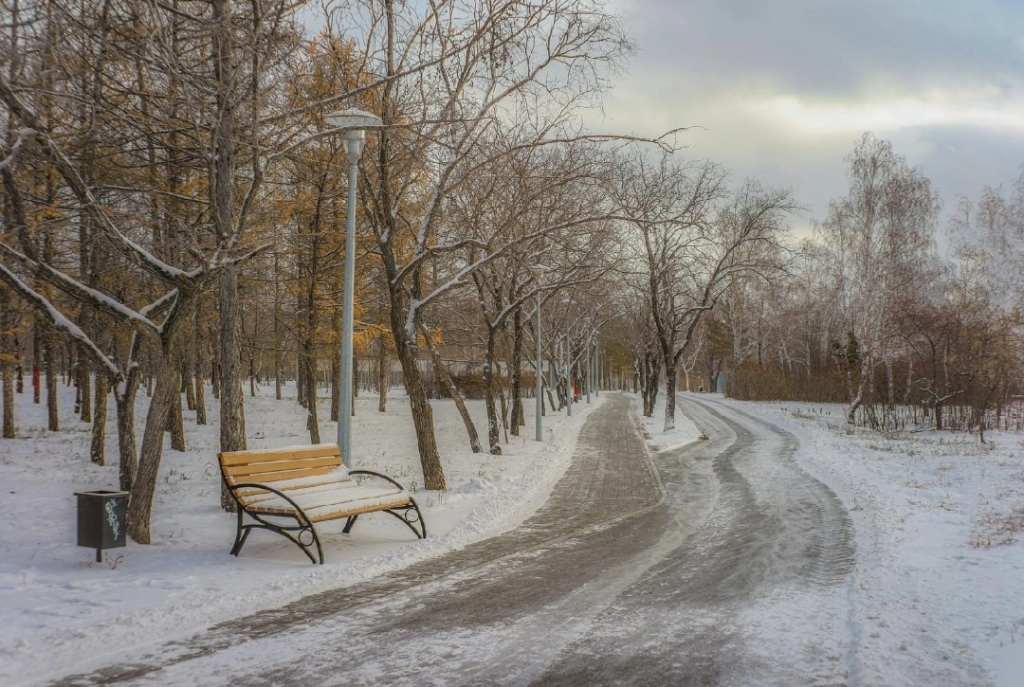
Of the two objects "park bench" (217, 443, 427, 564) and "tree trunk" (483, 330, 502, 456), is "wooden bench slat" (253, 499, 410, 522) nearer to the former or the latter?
"park bench" (217, 443, 427, 564)

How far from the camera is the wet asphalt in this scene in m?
4.44

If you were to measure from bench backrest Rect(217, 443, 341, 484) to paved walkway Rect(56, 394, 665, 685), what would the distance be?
66.3 inches

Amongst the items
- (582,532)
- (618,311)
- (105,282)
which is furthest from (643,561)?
(618,311)

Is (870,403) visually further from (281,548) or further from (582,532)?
(281,548)

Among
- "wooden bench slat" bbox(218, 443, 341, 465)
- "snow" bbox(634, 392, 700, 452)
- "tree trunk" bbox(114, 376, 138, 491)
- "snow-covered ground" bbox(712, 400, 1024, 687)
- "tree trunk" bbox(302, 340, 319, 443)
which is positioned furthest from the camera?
"snow" bbox(634, 392, 700, 452)

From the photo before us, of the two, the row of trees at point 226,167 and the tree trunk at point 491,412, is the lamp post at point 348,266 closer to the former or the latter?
the row of trees at point 226,167

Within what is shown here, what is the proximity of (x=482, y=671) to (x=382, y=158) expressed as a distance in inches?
365

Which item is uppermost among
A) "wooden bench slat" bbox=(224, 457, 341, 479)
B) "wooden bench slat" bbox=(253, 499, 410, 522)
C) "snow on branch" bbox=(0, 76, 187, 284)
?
"snow on branch" bbox=(0, 76, 187, 284)

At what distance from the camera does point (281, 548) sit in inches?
307

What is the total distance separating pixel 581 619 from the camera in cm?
550

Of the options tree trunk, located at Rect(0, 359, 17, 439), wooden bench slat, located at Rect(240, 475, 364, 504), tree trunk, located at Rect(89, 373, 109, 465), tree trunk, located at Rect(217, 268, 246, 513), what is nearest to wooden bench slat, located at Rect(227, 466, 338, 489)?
wooden bench slat, located at Rect(240, 475, 364, 504)

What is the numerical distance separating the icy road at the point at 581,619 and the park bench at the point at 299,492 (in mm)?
931

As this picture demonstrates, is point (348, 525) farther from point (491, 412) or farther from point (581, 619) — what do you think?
point (491, 412)

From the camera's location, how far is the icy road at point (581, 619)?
4.44 m
